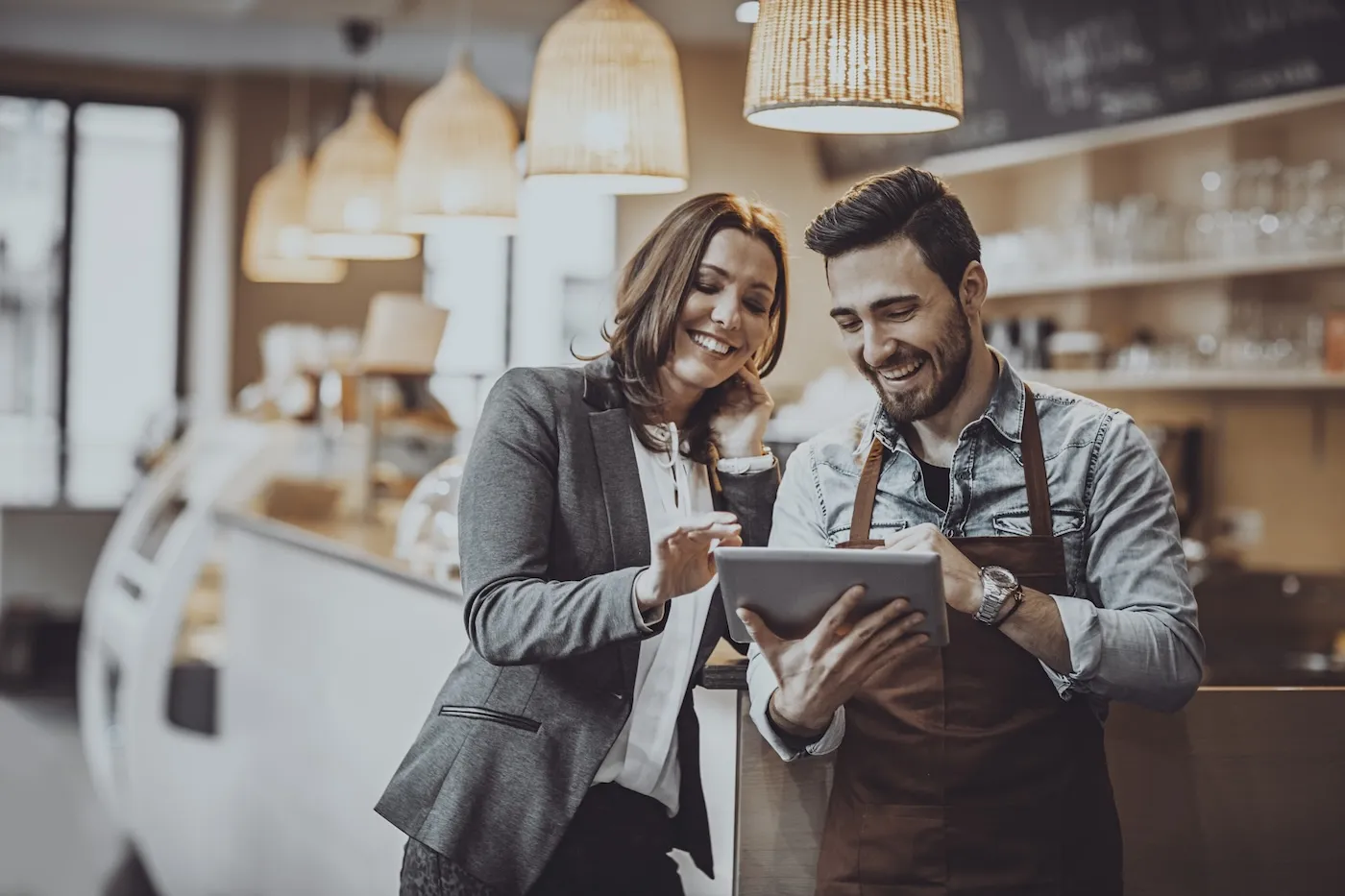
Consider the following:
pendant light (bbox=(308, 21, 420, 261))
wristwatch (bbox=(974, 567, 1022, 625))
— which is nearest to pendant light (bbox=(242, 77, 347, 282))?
pendant light (bbox=(308, 21, 420, 261))

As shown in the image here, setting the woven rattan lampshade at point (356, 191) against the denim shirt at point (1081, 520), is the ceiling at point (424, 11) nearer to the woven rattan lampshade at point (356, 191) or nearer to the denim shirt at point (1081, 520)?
the woven rattan lampshade at point (356, 191)

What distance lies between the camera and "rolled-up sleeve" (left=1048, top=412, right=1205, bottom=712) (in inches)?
67.2

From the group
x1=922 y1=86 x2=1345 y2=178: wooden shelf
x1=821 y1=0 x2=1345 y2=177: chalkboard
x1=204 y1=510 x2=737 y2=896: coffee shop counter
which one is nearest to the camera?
x1=204 y1=510 x2=737 y2=896: coffee shop counter

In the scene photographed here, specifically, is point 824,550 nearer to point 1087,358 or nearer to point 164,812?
point 164,812

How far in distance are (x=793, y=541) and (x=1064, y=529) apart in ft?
1.13

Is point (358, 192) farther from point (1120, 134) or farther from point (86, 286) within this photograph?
point (86, 286)

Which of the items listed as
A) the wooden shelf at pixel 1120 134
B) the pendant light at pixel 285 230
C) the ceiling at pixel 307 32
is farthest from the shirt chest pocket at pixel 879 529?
the ceiling at pixel 307 32

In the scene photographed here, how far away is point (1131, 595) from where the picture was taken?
1754mm

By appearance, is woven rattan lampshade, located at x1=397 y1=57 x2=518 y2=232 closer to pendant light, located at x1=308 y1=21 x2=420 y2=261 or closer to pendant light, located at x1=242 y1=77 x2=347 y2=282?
pendant light, located at x1=308 y1=21 x2=420 y2=261

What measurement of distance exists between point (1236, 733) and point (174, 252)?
8.25 metres

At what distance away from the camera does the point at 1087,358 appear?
5395 millimetres

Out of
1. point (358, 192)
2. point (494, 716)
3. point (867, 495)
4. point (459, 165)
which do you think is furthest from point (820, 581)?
point (358, 192)

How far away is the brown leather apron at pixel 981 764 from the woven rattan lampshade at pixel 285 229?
145 inches

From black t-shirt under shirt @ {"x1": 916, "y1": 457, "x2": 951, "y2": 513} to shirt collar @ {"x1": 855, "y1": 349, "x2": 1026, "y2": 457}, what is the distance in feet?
0.10
